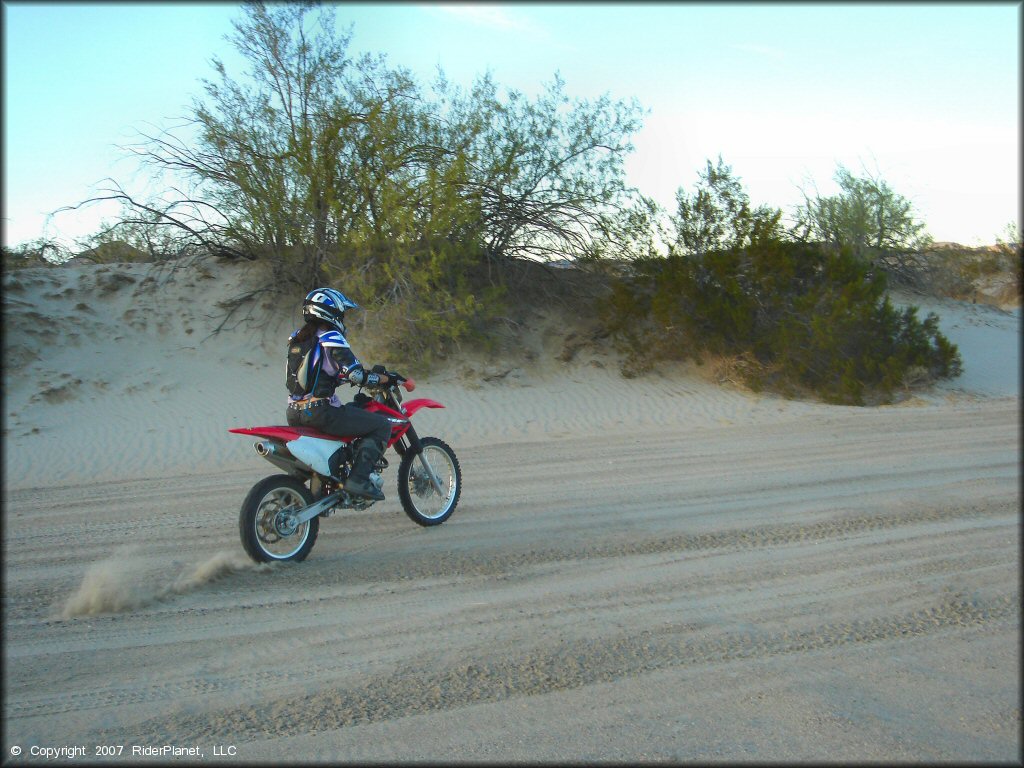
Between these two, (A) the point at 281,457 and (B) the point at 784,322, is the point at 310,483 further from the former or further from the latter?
(B) the point at 784,322

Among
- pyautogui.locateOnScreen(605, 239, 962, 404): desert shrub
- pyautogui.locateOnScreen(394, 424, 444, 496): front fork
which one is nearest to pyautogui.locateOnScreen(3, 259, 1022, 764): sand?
pyautogui.locateOnScreen(394, 424, 444, 496): front fork

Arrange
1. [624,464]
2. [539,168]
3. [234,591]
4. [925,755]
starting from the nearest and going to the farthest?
[925,755], [234,591], [624,464], [539,168]

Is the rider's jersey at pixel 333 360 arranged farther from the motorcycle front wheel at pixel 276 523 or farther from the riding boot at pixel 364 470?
the motorcycle front wheel at pixel 276 523

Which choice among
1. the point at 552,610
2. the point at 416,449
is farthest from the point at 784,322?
the point at 552,610

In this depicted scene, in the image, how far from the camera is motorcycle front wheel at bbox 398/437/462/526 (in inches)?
330

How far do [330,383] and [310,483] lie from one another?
898 mm

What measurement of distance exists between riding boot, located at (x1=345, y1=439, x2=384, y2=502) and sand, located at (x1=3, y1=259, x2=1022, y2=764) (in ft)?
1.71

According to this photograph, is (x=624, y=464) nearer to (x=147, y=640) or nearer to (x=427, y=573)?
(x=427, y=573)

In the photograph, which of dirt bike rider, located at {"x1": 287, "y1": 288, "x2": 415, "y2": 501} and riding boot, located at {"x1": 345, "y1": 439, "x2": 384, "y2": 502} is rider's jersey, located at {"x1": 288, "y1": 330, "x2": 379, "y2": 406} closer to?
dirt bike rider, located at {"x1": 287, "y1": 288, "x2": 415, "y2": 501}

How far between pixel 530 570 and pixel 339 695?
252cm

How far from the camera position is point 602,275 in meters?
21.5

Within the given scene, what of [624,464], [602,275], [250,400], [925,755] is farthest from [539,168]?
[925,755]

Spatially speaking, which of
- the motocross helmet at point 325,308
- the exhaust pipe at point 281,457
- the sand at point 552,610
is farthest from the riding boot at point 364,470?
the motocross helmet at point 325,308

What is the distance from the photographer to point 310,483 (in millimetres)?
7594
